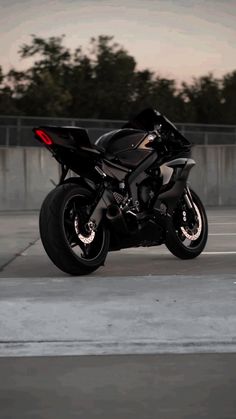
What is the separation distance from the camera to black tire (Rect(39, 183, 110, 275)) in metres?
7.63

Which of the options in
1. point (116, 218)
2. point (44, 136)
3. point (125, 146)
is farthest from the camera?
point (125, 146)

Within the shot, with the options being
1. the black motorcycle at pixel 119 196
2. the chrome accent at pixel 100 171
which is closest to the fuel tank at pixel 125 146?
the black motorcycle at pixel 119 196

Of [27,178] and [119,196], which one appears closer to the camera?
[119,196]

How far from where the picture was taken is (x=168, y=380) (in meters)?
4.69

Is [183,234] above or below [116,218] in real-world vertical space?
below

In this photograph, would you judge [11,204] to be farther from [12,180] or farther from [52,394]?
[52,394]

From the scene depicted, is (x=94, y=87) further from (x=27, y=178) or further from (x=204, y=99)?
(x=27, y=178)

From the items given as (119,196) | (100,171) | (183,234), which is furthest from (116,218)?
(183,234)

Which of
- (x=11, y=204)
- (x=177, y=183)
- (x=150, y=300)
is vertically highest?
(x=177, y=183)

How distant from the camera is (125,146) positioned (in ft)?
27.6

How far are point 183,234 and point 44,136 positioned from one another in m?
2.19

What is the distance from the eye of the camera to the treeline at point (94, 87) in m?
68.3

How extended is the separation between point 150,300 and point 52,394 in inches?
79.9

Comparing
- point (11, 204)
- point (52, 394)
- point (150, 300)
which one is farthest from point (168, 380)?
point (11, 204)
